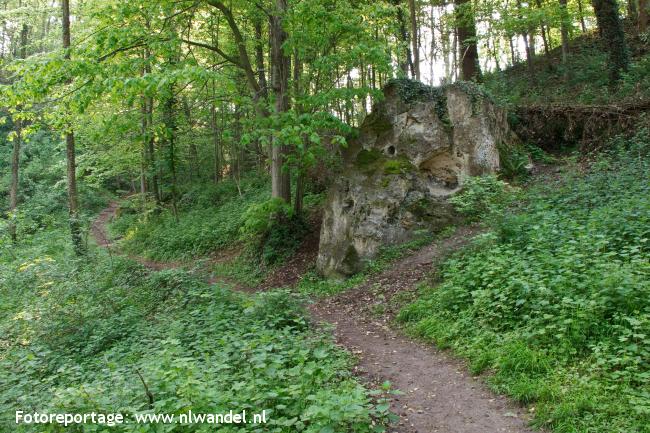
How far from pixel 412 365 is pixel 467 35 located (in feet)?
52.1

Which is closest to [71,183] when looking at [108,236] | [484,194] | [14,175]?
[14,175]

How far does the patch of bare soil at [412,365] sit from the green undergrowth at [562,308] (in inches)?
9.5

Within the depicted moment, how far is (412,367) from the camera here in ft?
19.7

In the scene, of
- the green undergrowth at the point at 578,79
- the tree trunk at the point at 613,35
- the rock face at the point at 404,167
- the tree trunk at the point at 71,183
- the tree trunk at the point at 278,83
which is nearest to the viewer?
the rock face at the point at 404,167

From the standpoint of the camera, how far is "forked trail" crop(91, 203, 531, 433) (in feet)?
15.0

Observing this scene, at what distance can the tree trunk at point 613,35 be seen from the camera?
1473 centimetres

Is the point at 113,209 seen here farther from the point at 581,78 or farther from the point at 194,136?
the point at 581,78

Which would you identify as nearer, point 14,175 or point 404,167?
point 404,167

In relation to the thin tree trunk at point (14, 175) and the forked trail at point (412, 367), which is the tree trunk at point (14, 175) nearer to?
the thin tree trunk at point (14, 175)

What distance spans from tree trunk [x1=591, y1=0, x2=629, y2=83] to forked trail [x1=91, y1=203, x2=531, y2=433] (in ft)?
32.3

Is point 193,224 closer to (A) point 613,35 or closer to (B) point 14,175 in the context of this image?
(B) point 14,175

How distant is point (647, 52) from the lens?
54.9 feet

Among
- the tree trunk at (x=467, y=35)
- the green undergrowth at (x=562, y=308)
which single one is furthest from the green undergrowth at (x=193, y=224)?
the green undergrowth at (x=562, y=308)

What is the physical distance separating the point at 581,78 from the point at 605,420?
55.4ft
